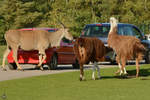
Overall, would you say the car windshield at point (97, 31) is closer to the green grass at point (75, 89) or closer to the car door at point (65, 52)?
the car door at point (65, 52)

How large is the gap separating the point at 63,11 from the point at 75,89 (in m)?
49.8

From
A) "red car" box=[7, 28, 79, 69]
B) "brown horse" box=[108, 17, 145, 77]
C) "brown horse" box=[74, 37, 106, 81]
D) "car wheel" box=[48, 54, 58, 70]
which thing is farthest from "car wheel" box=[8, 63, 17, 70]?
"brown horse" box=[74, 37, 106, 81]

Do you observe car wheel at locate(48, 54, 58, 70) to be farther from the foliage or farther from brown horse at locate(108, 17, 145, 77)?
the foliage

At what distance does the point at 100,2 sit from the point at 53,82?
47.4 m

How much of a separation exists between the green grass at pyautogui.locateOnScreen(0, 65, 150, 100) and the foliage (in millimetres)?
32994

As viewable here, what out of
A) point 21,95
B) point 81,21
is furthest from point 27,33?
point 81,21

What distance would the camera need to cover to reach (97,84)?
15.9 m

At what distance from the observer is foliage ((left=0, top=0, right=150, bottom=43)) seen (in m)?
57.7

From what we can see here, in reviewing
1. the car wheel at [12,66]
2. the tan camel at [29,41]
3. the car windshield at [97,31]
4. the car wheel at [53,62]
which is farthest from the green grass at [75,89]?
the car windshield at [97,31]

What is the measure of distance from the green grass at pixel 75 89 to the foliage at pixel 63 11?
108ft

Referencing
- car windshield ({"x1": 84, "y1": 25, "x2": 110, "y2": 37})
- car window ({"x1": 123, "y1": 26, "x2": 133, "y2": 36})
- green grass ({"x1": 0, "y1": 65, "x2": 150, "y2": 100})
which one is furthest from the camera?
car window ({"x1": 123, "y1": 26, "x2": 133, "y2": 36})

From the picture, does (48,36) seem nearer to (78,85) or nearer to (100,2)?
(78,85)

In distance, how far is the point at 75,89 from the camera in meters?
14.5

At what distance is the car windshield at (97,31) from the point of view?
26.6 meters
